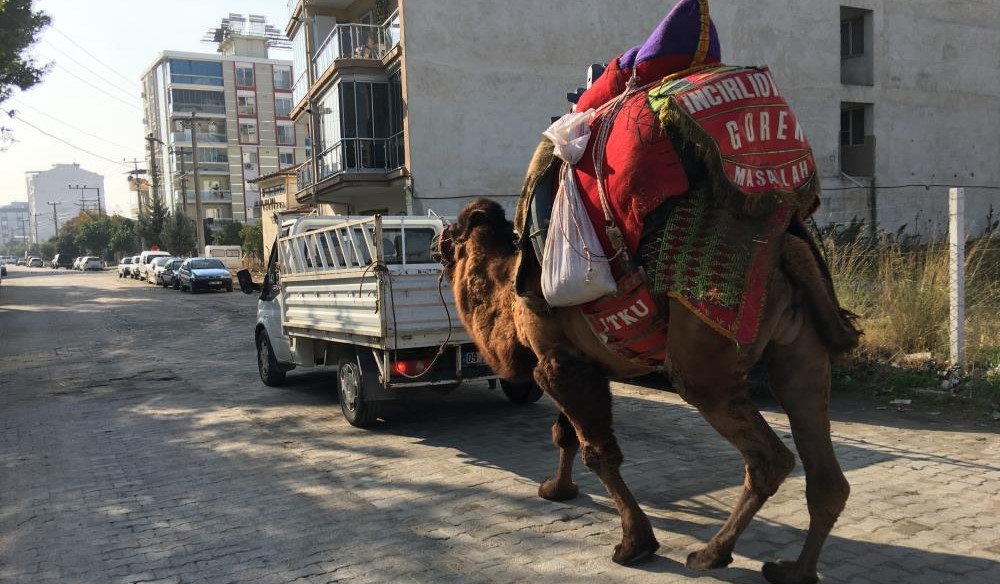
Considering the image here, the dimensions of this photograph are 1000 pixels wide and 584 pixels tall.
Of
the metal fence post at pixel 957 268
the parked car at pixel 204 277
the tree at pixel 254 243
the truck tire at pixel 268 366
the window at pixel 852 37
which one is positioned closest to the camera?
the metal fence post at pixel 957 268

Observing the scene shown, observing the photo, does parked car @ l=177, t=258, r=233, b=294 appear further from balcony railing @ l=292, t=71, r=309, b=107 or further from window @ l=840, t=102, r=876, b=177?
window @ l=840, t=102, r=876, b=177

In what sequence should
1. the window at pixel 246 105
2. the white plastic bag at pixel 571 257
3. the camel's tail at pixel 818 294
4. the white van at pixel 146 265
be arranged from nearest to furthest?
1. the camel's tail at pixel 818 294
2. the white plastic bag at pixel 571 257
3. the white van at pixel 146 265
4. the window at pixel 246 105

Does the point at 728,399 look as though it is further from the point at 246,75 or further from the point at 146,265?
the point at 246,75

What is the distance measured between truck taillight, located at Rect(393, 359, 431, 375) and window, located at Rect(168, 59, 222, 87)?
269 ft

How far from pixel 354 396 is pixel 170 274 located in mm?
32807

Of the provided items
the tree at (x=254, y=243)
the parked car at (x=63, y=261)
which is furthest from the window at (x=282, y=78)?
the tree at (x=254, y=243)

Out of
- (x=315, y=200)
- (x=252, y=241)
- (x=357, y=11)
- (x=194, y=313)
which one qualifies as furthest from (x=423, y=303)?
(x=252, y=241)

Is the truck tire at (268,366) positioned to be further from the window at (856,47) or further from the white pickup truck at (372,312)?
the window at (856,47)

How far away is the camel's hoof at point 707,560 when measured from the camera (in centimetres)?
383

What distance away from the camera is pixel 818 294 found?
346 centimetres

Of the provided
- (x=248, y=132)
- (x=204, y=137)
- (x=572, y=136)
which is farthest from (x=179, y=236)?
(x=572, y=136)

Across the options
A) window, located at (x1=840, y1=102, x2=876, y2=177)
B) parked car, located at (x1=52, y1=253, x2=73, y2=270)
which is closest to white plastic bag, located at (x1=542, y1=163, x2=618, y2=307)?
window, located at (x1=840, y1=102, x2=876, y2=177)

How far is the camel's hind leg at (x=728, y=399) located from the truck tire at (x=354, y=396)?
4128mm

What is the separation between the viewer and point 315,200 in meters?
27.3
